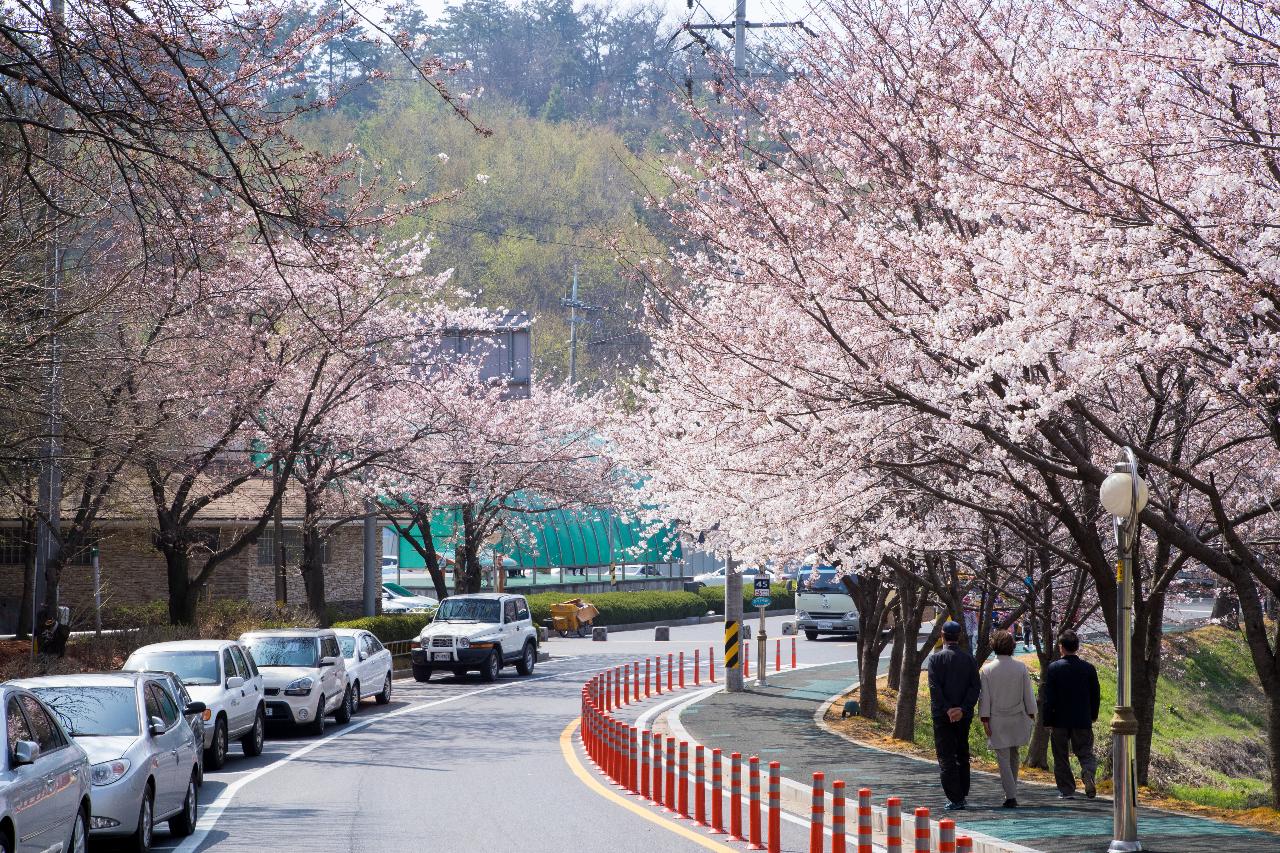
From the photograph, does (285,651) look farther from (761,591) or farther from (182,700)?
(761,591)

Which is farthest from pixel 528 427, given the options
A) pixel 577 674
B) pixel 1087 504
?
pixel 1087 504

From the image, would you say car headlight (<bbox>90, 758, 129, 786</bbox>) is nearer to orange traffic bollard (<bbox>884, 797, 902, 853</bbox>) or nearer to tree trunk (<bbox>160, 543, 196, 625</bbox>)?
orange traffic bollard (<bbox>884, 797, 902, 853</bbox>)

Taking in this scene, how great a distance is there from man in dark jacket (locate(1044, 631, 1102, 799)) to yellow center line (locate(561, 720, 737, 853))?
Answer: 4.17 metres

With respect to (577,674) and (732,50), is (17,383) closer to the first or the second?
(732,50)

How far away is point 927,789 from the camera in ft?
49.1

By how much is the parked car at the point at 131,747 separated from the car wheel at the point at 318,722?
856cm

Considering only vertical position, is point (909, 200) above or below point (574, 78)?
below

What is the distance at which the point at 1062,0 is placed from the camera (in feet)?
40.5

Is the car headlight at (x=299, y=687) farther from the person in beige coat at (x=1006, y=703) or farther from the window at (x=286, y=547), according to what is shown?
the window at (x=286, y=547)

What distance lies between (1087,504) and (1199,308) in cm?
508

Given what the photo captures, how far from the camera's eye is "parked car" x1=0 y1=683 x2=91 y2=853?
27.6 feet

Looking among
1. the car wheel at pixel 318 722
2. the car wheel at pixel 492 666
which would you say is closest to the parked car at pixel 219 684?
the car wheel at pixel 318 722

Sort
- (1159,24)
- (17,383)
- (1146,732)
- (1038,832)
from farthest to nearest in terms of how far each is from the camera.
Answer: (1146,732), (17,383), (1038,832), (1159,24)

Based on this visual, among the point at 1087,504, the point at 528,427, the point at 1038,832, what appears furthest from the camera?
the point at 528,427
